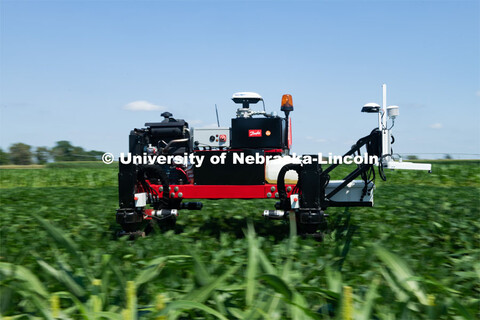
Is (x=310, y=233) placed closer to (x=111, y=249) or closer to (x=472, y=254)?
(x=472, y=254)

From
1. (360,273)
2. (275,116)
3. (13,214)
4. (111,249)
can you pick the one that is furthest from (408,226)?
(13,214)

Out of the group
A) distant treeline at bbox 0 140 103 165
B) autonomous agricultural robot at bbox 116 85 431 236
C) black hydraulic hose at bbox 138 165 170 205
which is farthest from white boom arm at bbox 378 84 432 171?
distant treeline at bbox 0 140 103 165

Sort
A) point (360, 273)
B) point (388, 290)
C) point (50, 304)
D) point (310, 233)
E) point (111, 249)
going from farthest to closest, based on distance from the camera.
Answer: point (310, 233), point (111, 249), point (360, 273), point (388, 290), point (50, 304)

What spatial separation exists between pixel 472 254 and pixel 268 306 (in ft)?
12.1

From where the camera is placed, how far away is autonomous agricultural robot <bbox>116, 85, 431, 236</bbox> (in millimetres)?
6031

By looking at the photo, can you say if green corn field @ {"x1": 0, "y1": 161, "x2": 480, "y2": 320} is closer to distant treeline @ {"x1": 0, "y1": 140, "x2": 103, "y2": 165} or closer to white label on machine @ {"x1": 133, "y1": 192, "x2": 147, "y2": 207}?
white label on machine @ {"x1": 133, "y1": 192, "x2": 147, "y2": 207}

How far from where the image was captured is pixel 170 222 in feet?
25.3

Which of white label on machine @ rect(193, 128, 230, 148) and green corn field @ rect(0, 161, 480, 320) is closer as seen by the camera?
green corn field @ rect(0, 161, 480, 320)

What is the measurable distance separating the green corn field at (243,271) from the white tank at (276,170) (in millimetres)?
897

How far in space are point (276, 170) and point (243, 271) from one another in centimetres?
329

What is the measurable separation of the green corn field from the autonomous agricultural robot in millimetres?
536

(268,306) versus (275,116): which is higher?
(275,116)

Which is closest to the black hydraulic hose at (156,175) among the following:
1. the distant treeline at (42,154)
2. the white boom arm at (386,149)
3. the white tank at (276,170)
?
the white tank at (276,170)

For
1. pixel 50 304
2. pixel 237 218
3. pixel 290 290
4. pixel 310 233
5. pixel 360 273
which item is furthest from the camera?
pixel 237 218
